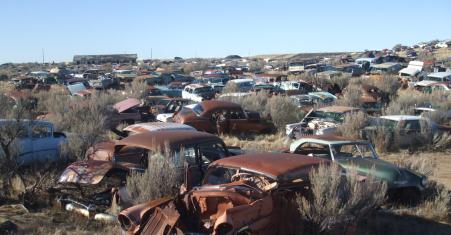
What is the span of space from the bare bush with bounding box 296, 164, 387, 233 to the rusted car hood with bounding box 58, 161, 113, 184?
11.5 feet

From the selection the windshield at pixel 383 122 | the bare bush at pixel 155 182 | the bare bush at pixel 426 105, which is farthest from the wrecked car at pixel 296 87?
the bare bush at pixel 155 182

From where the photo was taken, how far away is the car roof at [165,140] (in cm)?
911

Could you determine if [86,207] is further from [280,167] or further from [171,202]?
[280,167]

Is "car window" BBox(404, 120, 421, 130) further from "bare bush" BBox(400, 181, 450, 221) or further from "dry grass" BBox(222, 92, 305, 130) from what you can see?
A: "bare bush" BBox(400, 181, 450, 221)

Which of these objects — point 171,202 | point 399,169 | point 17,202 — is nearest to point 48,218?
point 17,202

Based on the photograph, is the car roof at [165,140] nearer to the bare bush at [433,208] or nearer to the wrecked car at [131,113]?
the bare bush at [433,208]

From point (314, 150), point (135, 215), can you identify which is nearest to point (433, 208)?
point (314, 150)

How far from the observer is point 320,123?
1753cm

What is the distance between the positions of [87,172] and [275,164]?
3.46m

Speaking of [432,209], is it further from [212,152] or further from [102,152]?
[102,152]

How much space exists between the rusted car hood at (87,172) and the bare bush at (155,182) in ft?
2.38

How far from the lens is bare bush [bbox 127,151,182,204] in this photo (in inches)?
315

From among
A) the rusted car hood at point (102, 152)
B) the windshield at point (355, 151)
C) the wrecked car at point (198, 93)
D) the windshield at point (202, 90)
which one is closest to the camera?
the rusted car hood at point (102, 152)

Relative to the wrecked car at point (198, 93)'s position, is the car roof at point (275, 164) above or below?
above
